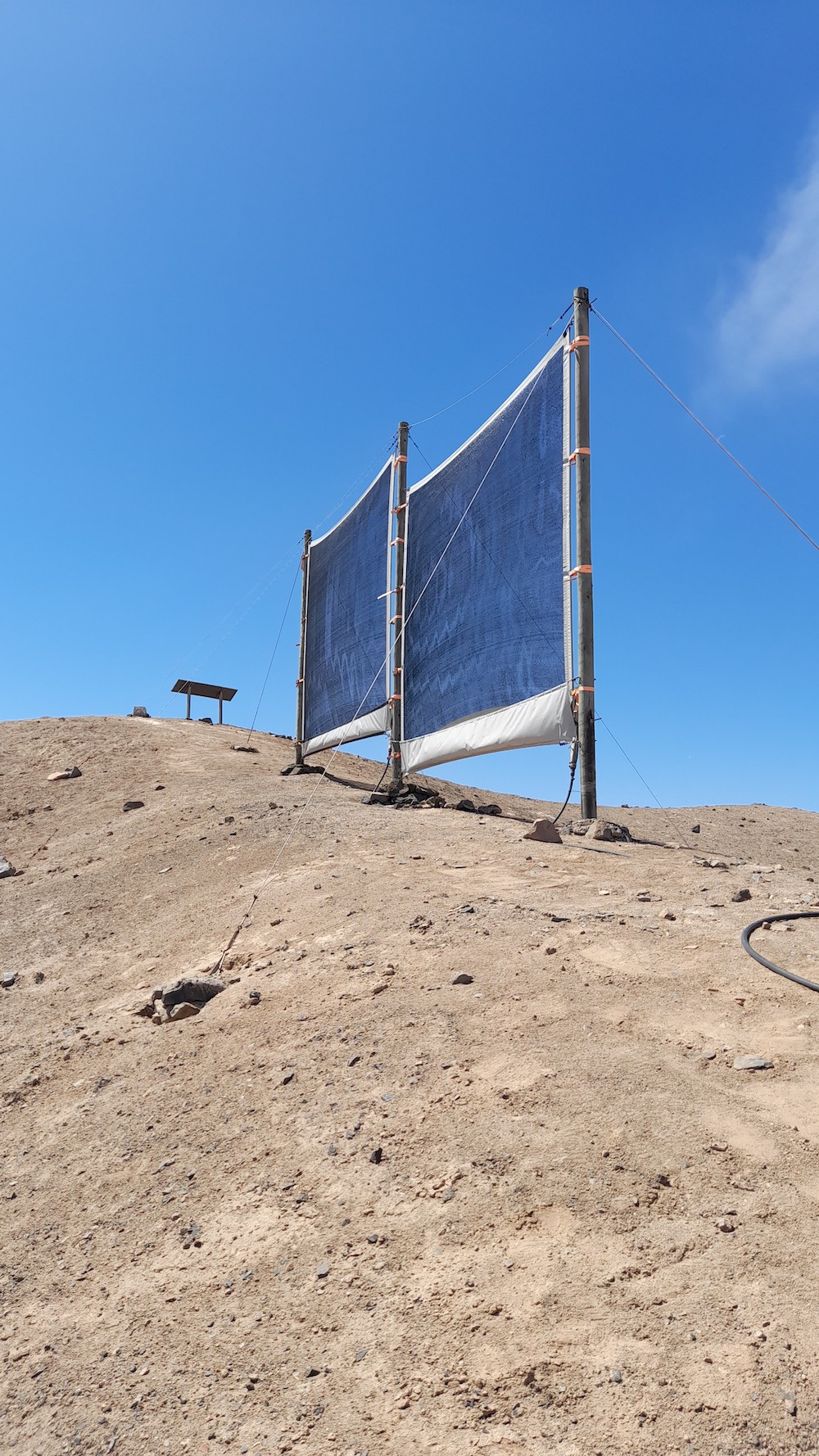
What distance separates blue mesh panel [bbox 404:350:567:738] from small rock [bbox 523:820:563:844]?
1880 millimetres

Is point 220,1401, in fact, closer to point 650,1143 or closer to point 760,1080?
point 650,1143

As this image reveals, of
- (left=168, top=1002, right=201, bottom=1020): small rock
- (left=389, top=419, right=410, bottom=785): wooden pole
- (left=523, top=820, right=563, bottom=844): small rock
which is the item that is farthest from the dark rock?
(left=389, top=419, right=410, bottom=785): wooden pole

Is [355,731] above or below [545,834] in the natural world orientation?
above

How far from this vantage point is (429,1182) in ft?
11.2

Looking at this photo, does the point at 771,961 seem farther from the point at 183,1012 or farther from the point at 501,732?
the point at 501,732

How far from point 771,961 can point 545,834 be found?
12.3ft

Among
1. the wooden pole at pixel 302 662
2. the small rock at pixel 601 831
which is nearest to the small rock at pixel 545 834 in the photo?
the small rock at pixel 601 831

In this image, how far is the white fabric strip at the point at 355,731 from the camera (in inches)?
544

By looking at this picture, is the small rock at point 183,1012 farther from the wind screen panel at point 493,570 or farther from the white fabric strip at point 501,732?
the wind screen panel at point 493,570

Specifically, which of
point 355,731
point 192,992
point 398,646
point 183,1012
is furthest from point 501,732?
point 183,1012

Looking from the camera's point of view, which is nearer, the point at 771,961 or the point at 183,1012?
the point at 771,961

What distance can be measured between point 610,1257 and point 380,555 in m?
12.5

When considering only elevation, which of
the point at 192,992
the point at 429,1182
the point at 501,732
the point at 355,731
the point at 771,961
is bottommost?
the point at 429,1182

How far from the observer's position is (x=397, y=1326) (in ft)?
9.34
